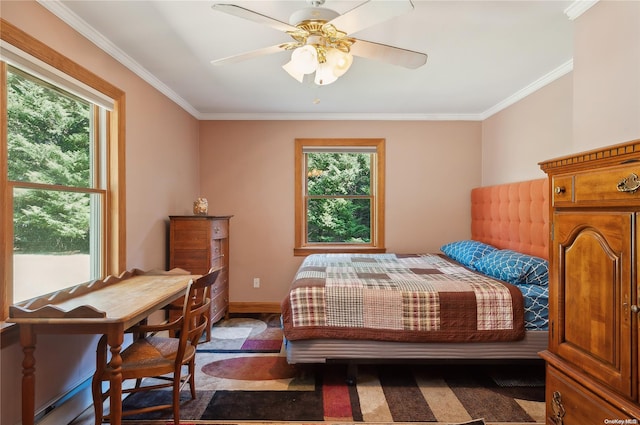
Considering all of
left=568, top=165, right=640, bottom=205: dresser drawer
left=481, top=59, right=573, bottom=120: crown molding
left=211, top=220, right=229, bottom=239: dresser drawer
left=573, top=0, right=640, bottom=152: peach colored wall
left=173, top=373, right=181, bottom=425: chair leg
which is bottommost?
left=173, top=373, right=181, bottom=425: chair leg

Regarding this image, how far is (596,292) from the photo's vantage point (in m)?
1.31

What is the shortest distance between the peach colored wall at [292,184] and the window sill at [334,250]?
0.33 ft

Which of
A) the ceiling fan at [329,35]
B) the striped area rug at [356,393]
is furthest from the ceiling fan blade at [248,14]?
the striped area rug at [356,393]

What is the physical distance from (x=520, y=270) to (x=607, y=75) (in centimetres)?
138

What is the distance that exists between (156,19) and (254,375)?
2523 millimetres

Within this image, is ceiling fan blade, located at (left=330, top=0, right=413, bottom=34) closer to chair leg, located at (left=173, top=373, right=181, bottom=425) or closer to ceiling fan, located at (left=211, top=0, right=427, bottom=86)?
ceiling fan, located at (left=211, top=0, right=427, bottom=86)

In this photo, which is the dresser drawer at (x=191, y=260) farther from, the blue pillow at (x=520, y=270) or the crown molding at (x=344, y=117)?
the blue pillow at (x=520, y=270)

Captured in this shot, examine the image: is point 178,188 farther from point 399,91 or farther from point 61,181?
point 399,91

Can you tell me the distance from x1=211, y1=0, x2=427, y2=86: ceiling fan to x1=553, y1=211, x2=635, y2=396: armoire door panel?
3.67 feet

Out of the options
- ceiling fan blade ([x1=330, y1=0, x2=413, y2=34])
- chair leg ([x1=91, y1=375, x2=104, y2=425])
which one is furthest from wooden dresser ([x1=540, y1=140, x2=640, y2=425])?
chair leg ([x1=91, y1=375, x2=104, y2=425])

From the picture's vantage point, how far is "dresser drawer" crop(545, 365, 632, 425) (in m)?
1.25

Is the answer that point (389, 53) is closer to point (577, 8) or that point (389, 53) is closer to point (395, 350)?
point (577, 8)

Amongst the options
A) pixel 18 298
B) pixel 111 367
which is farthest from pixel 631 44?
pixel 18 298

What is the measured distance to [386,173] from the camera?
4570 millimetres
